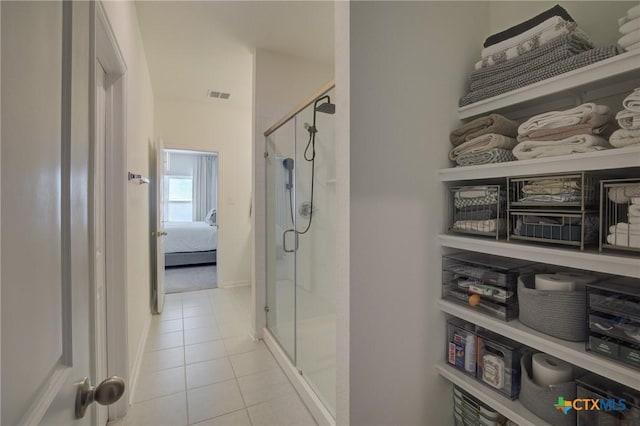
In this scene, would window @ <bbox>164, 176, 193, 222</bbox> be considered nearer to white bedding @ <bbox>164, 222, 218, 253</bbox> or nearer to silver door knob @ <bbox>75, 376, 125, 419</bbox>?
white bedding @ <bbox>164, 222, 218, 253</bbox>

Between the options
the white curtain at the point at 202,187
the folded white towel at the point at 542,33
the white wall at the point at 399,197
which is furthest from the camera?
the white curtain at the point at 202,187

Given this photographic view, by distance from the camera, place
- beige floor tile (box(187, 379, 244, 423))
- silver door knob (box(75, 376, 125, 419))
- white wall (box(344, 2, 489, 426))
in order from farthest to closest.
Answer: beige floor tile (box(187, 379, 244, 423)), white wall (box(344, 2, 489, 426)), silver door knob (box(75, 376, 125, 419))

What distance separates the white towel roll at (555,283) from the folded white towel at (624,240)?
0.66 feet

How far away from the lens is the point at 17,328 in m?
0.40

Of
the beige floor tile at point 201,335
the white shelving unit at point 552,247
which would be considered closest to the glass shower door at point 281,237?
the beige floor tile at point 201,335

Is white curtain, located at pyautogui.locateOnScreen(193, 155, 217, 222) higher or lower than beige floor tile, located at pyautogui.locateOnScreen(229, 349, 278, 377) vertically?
higher

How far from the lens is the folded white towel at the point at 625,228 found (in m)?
0.85

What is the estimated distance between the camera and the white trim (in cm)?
42

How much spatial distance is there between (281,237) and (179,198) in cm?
671

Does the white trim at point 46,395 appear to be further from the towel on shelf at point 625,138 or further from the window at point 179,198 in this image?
the window at point 179,198

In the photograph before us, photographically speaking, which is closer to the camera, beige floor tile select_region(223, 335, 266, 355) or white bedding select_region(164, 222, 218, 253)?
beige floor tile select_region(223, 335, 266, 355)

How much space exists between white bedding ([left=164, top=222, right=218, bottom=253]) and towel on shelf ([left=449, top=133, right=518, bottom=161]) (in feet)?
15.1

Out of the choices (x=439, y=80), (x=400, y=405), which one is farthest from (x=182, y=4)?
(x=400, y=405)

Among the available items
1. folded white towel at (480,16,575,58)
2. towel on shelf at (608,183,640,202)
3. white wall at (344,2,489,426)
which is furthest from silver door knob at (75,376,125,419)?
folded white towel at (480,16,575,58)
